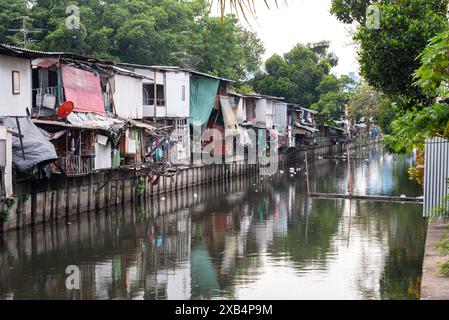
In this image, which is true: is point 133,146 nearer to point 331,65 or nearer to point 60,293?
point 60,293

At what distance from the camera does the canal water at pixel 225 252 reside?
20344 millimetres

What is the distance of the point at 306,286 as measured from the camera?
20406 millimetres

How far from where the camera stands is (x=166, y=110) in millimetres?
46188

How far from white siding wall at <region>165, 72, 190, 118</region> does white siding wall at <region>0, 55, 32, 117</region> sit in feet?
54.4

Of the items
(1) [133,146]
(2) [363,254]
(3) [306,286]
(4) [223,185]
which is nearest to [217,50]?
(4) [223,185]

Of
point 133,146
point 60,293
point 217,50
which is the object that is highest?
point 217,50

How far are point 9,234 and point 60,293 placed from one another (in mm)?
8394

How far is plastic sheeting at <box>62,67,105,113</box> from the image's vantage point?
33.5m

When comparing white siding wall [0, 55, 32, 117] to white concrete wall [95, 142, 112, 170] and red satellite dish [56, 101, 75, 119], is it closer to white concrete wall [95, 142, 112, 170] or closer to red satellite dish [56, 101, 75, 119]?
red satellite dish [56, 101, 75, 119]

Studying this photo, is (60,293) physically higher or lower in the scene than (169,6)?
lower

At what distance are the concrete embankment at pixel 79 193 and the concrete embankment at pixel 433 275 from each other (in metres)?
14.5

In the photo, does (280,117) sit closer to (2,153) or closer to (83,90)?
(83,90)

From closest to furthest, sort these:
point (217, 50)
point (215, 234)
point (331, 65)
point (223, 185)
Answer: point (215, 234) < point (223, 185) < point (217, 50) < point (331, 65)

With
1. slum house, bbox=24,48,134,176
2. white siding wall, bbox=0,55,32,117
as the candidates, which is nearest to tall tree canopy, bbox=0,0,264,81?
slum house, bbox=24,48,134,176
